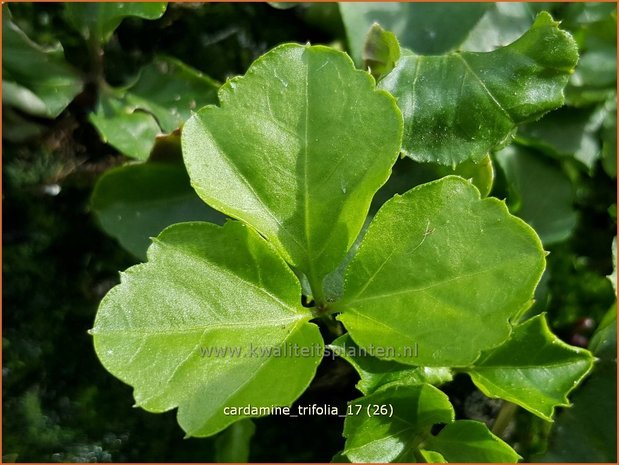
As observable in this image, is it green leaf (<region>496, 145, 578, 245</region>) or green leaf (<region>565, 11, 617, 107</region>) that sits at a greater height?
green leaf (<region>565, 11, 617, 107</region>)

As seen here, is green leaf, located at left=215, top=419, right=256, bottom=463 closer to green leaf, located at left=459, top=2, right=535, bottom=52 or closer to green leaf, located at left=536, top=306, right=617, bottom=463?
green leaf, located at left=536, top=306, right=617, bottom=463

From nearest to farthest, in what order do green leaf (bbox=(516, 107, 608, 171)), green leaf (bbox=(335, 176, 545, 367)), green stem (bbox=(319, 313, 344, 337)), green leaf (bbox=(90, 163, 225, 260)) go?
green leaf (bbox=(335, 176, 545, 367)) → green stem (bbox=(319, 313, 344, 337)) → green leaf (bbox=(90, 163, 225, 260)) → green leaf (bbox=(516, 107, 608, 171))

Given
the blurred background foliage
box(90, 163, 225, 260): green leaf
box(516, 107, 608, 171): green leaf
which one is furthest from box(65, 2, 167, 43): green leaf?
box(516, 107, 608, 171): green leaf

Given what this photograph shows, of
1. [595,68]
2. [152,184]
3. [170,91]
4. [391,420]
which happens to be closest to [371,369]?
[391,420]

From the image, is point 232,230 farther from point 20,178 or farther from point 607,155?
point 607,155

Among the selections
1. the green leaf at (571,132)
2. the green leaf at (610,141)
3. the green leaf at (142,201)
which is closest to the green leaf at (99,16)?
the green leaf at (142,201)

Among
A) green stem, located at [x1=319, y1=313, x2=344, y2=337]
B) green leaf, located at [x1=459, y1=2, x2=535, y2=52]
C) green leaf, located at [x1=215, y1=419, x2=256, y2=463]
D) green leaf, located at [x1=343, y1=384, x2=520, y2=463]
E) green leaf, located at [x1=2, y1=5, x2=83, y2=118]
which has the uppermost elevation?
green leaf, located at [x1=459, y1=2, x2=535, y2=52]

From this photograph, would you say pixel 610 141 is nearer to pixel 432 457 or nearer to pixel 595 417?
pixel 595 417
